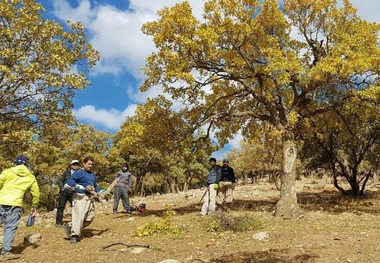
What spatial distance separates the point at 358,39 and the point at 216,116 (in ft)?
17.8

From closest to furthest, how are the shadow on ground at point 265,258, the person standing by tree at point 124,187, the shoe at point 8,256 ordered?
the shadow on ground at point 265,258 → the shoe at point 8,256 → the person standing by tree at point 124,187

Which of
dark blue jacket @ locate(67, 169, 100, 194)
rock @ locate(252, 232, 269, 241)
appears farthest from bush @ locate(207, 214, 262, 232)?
dark blue jacket @ locate(67, 169, 100, 194)

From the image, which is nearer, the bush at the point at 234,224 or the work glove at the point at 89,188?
the work glove at the point at 89,188

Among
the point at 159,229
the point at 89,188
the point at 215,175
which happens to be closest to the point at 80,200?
the point at 89,188

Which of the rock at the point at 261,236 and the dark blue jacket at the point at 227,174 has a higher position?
the dark blue jacket at the point at 227,174

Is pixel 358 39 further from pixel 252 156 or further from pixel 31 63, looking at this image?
pixel 252 156

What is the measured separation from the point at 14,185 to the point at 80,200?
183 cm

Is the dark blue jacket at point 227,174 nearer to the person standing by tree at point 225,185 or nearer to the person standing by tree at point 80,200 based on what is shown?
the person standing by tree at point 225,185

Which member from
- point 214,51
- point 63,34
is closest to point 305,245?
point 214,51

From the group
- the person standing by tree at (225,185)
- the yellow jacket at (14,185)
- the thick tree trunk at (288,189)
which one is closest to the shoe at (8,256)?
the yellow jacket at (14,185)

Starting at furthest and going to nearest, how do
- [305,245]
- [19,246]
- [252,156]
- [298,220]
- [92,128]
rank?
[252,156] → [92,128] → [298,220] → [19,246] → [305,245]

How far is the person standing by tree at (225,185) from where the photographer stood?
1308 centimetres

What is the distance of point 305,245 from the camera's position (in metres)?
8.01

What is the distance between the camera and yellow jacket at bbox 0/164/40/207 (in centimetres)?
815
